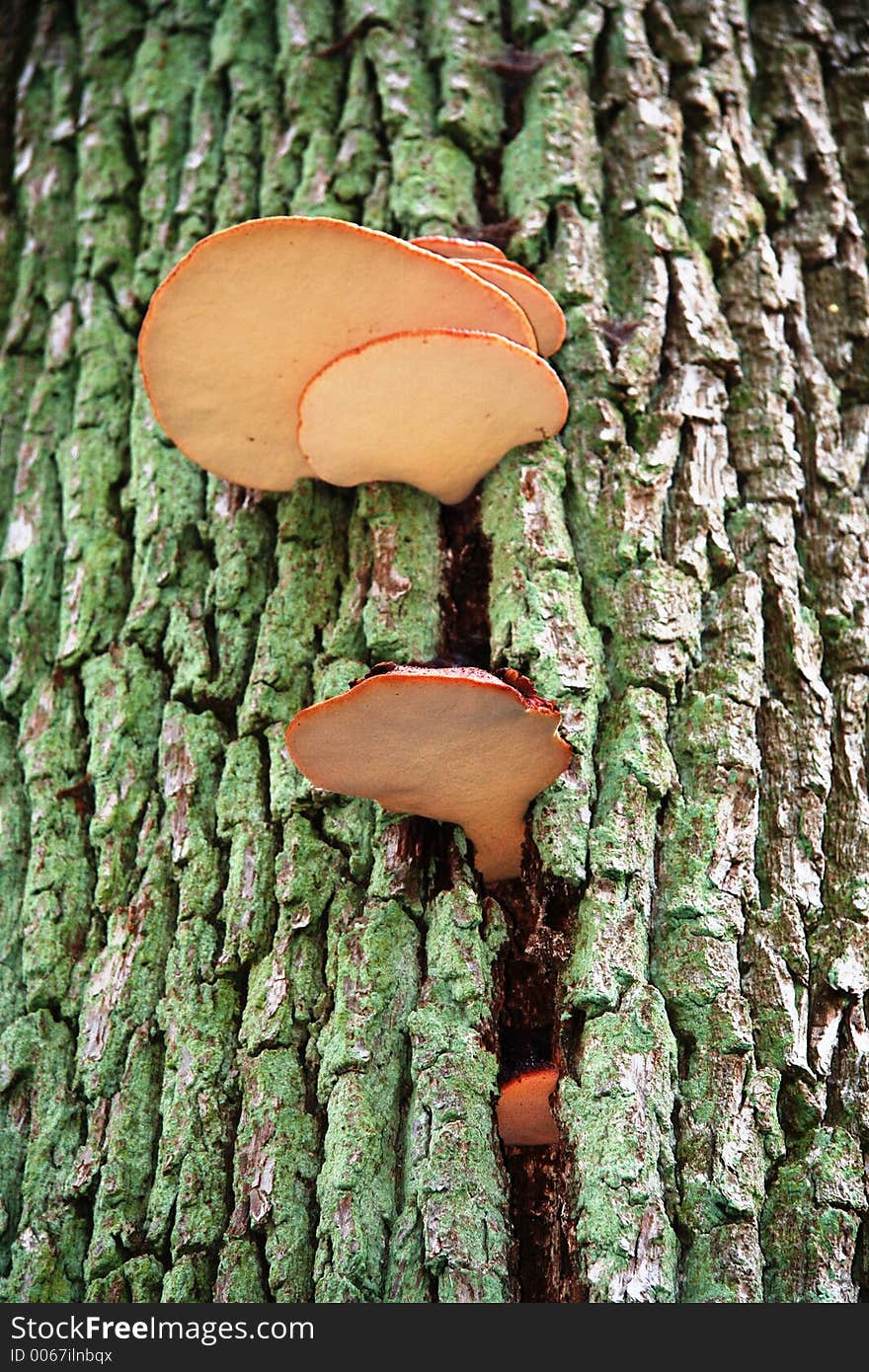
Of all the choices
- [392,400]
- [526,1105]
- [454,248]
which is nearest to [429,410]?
[392,400]

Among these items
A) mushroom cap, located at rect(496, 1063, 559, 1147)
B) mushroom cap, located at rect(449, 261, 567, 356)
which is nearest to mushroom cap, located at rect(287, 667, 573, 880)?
mushroom cap, located at rect(496, 1063, 559, 1147)

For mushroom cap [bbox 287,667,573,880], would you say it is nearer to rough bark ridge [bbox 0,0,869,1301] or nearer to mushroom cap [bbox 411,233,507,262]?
rough bark ridge [bbox 0,0,869,1301]

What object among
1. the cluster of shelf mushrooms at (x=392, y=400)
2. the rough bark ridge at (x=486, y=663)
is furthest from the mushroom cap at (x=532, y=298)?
the rough bark ridge at (x=486, y=663)

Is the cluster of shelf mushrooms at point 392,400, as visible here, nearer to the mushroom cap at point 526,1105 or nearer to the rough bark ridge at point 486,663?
the mushroom cap at point 526,1105

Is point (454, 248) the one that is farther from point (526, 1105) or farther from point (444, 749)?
point (526, 1105)

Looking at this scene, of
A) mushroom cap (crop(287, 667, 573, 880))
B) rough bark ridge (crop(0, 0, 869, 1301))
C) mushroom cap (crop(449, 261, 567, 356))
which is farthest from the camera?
mushroom cap (crop(449, 261, 567, 356))

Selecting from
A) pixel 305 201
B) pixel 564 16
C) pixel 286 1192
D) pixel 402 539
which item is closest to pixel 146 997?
pixel 286 1192
